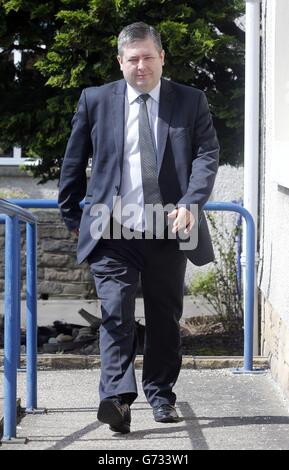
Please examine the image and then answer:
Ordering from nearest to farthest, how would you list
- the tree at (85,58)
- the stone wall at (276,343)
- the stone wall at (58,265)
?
the stone wall at (276,343), the tree at (85,58), the stone wall at (58,265)

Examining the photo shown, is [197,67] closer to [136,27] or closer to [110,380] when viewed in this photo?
[136,27]

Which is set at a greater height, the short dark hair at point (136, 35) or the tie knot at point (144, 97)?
the short dark hair at point (136, 35)

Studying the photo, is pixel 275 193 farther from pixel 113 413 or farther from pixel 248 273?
pixel 113 413

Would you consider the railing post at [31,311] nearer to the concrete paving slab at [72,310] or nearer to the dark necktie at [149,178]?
the dark necktie at [149,178]

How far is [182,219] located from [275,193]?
178 centimetres

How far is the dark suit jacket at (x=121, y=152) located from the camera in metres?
5.82

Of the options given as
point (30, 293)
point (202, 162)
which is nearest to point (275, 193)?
point (202, 162)

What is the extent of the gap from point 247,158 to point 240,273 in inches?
67.9

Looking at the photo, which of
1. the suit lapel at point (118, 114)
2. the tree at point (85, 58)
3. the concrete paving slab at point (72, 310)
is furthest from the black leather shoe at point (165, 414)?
the concrete paving slab at point (72, 310)

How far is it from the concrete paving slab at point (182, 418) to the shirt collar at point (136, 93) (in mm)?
1511

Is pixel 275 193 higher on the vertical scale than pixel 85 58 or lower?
lower

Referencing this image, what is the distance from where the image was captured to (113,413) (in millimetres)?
5633

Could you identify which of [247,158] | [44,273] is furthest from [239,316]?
[44,273]

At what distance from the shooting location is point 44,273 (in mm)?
12539
